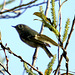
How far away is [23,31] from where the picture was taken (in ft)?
12.4

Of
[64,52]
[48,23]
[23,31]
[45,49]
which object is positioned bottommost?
[45,49]

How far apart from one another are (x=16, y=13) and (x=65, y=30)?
1.55m

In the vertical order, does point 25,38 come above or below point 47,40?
below

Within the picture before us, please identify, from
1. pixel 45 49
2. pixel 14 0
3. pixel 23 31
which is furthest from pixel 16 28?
pixel 14 0

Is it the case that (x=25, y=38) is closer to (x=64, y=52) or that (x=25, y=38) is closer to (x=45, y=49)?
(x=45, y=49)

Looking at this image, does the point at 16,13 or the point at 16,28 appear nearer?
the point at 16,13

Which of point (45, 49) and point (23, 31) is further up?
point (23, 31)

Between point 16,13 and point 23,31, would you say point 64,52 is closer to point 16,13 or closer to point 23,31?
point 16,13

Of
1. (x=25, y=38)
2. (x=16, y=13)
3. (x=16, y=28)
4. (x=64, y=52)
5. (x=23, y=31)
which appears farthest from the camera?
(x=16, y=28)

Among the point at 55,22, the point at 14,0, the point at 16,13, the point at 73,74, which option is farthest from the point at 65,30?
the point at 14,0

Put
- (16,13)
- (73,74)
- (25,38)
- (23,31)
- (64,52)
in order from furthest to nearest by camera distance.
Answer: (23,31) → (25,38) → (16,13) → (73,74) → (64,52)

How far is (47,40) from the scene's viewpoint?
1138 mm

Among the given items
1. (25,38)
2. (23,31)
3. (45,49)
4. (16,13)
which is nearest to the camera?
(16,13)

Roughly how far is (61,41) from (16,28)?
9.95 feet
